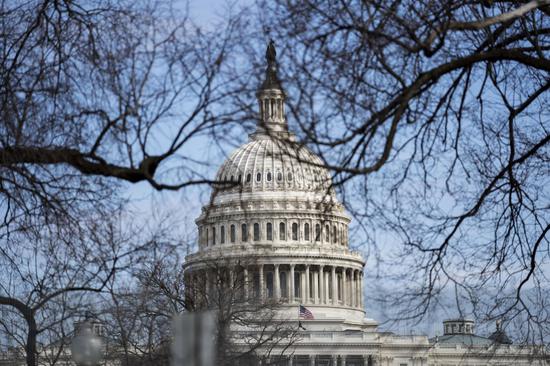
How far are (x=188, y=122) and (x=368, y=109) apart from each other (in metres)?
2.59

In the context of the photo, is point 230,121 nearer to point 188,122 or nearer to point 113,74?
point 188,122

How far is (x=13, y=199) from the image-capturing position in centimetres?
2066

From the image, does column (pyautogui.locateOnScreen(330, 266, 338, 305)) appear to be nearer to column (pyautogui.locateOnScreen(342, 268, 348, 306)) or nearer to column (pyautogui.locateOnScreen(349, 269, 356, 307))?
column (pyautogui.locateOnScreen(342, 268, 348, 306))

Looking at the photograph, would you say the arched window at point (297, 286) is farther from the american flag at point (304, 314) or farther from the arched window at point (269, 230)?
the american flag at point (304, 314)

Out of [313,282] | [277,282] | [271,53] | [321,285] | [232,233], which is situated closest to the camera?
[271,53]

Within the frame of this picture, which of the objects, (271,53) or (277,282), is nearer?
(271,53)

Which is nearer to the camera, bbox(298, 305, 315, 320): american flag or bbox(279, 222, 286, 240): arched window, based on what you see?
bbox(298, 305, 315, 320): american flag

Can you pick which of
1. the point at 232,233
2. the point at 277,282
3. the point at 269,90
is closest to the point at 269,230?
the point at 232,233

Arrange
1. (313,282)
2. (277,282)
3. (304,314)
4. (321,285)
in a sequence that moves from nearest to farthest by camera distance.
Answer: (304,314) → (277,282) → (321,285) → (313,282)

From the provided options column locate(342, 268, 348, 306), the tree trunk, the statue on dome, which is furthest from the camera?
column locate(342, 268, 348, 306)

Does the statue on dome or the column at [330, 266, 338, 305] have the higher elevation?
the column at [330, 266, 338, 305]

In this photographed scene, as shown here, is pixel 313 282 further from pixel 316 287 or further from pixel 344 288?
pixel 344 288

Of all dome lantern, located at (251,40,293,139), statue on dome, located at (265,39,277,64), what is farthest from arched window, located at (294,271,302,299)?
dome lantern, located at (251,40,293,139)

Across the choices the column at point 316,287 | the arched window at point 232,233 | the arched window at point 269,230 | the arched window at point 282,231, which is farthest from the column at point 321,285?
the arched window at point 232,233
